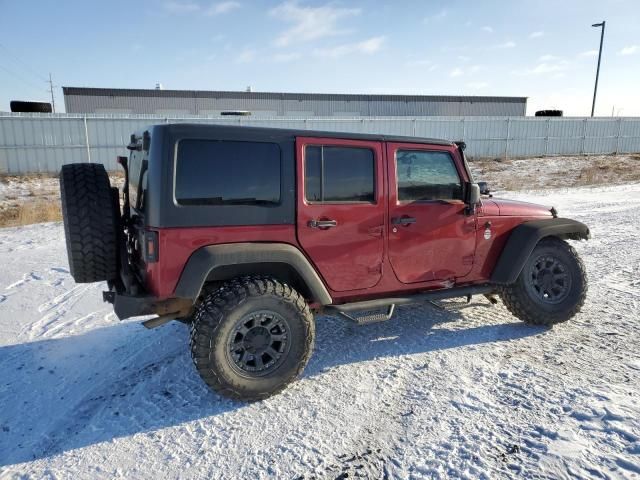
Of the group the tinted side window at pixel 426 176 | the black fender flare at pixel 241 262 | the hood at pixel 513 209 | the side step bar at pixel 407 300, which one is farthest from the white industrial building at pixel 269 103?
the black fender flare at pixel 241 262

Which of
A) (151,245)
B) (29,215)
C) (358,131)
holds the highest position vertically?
(358,131)

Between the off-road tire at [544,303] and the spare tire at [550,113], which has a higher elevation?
the spare tire at [550,113]

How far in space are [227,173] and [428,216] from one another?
1750 mm

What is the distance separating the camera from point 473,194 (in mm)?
3781

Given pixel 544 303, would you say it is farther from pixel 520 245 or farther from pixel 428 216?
pixel 428 216

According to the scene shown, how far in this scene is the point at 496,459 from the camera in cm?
239

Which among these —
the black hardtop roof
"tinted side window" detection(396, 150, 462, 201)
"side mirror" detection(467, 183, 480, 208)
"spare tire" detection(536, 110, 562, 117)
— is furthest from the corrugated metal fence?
"side mirror" detection(467, 183, 480, 208)

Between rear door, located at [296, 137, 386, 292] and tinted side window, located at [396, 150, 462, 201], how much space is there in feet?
Answer: 0.77

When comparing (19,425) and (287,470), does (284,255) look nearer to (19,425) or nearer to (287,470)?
(287,470)

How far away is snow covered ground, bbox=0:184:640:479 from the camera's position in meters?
2.41

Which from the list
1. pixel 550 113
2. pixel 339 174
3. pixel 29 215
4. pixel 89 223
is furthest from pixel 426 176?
pixel 550 113

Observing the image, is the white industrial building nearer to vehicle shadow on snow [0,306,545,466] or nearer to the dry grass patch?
the dry grass patch

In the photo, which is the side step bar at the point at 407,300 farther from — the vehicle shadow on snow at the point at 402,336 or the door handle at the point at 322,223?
the door handle at the point at 322,223

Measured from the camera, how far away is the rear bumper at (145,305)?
2.93 meters
